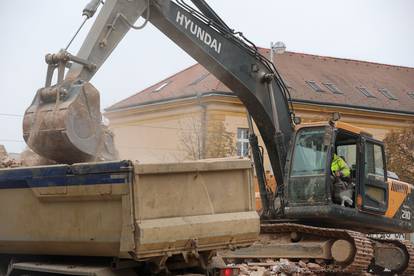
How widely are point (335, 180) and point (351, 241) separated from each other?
1026 mm

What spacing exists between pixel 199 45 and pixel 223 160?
4.38 m

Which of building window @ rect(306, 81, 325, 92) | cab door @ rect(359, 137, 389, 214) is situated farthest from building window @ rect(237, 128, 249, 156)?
cab door @ rect(359, 137, 389, 214)

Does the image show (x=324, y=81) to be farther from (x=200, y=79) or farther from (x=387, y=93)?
(x=200, y=79)

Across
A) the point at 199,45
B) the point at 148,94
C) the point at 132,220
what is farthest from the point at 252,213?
the point at 148,94

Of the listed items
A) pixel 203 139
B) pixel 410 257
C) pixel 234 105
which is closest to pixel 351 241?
pixel 410 257

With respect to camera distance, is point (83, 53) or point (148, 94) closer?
point (83, 53)

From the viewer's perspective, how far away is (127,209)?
19.4 feet

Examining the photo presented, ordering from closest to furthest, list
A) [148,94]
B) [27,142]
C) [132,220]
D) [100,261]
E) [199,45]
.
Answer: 1. [132,220]
2. [100,261]
3. [27,142]
4. [199,45]
5. [148,94]

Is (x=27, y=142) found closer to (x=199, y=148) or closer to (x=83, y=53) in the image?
(x=83, y=53)

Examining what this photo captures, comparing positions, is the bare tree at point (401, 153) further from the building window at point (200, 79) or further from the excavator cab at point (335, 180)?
the excavator cab at point (335, 180)

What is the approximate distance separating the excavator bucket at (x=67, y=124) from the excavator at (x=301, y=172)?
1949mm

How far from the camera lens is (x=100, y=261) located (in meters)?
6.47

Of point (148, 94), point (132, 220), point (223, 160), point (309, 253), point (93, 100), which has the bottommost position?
point (309, 253)

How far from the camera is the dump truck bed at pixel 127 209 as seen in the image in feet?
19.6
